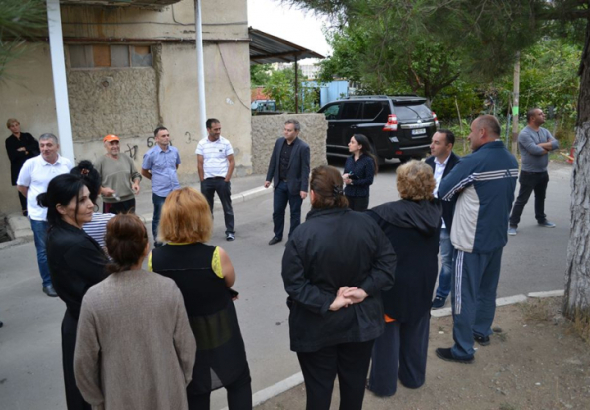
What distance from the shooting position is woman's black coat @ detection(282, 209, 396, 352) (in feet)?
9.73

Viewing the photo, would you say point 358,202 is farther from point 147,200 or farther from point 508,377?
point 147,200

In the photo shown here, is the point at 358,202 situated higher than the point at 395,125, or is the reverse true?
the point at 395,125

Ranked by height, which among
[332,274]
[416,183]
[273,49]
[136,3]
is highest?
[136,3]

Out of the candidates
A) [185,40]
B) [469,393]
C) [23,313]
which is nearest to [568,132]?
[185,40]

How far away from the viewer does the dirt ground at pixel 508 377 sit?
3.77 m

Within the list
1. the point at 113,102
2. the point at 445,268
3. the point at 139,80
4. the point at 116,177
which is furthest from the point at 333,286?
the point at 139,80

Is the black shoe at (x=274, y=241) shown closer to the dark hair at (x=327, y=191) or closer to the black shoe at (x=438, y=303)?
the black shoe at (x=438, y=303)

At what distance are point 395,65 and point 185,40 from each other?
7.78 meters

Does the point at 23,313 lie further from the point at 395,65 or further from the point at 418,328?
the point at 395,65

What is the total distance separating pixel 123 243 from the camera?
8.34 ft

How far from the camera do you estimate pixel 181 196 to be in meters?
2.84

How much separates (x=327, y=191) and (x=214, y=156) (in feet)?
16.7

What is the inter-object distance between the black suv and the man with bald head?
892 centimetres

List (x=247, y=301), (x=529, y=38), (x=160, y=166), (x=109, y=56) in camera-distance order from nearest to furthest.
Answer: (x=529, y=38) < (x=247, y=301) < (x=160, y=166) < (x=109, y=56)
